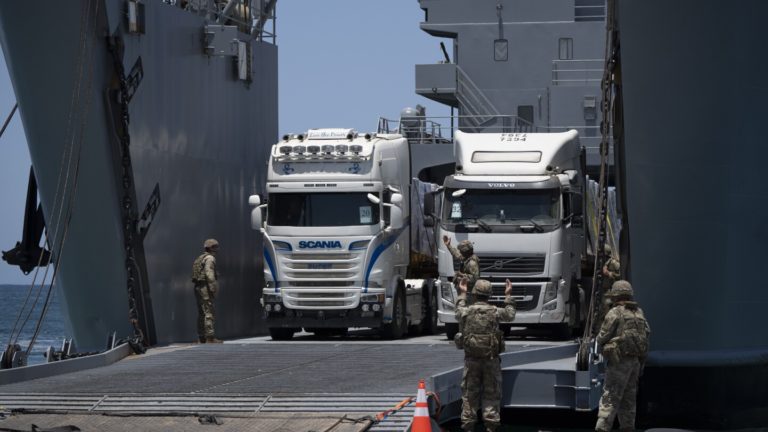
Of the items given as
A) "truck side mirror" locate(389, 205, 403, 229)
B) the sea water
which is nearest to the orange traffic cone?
"truck side mirror" locate(389, 205, 403, 229)

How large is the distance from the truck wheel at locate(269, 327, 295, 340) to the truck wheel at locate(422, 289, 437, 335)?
2.70m

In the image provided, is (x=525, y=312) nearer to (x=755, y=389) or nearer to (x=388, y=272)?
(x=388, y=272)

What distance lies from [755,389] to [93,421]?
7598 millimetres

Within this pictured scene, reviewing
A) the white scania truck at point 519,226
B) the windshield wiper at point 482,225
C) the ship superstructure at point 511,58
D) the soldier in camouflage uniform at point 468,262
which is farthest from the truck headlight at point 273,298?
the ship superstructure at point 511,58

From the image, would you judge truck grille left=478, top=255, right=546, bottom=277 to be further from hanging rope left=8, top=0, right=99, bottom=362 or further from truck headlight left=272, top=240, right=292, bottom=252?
hanging rope left=8, top=0, right=99, bottom=362

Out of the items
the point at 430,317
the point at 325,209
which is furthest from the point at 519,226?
the point at 430,317

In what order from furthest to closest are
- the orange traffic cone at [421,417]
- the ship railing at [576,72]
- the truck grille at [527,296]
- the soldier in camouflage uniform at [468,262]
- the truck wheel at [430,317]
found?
1. the ship railing at [576,72]
2. the truck wheel at [430,317]
3. the truck grille at [527,296]
4. the soldier in camouflage uniform at [468,262]
5. the orange traffic cone at [421,417]

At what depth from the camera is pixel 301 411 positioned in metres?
11.7

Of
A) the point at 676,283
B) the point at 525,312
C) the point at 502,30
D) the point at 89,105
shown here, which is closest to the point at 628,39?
the point at 676,283

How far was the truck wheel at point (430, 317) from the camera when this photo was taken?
2222cm

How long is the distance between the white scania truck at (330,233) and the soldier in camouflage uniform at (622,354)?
737 cm

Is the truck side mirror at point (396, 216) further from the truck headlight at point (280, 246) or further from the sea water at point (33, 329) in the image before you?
the sea water at point (33, 329)

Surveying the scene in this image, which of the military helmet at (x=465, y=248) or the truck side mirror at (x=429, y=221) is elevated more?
the truck side mirror at (x=429, y=221)

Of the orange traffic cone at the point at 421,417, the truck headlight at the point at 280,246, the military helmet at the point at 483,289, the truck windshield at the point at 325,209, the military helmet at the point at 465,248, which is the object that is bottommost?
the orange traffic cone at the point at 421,417
